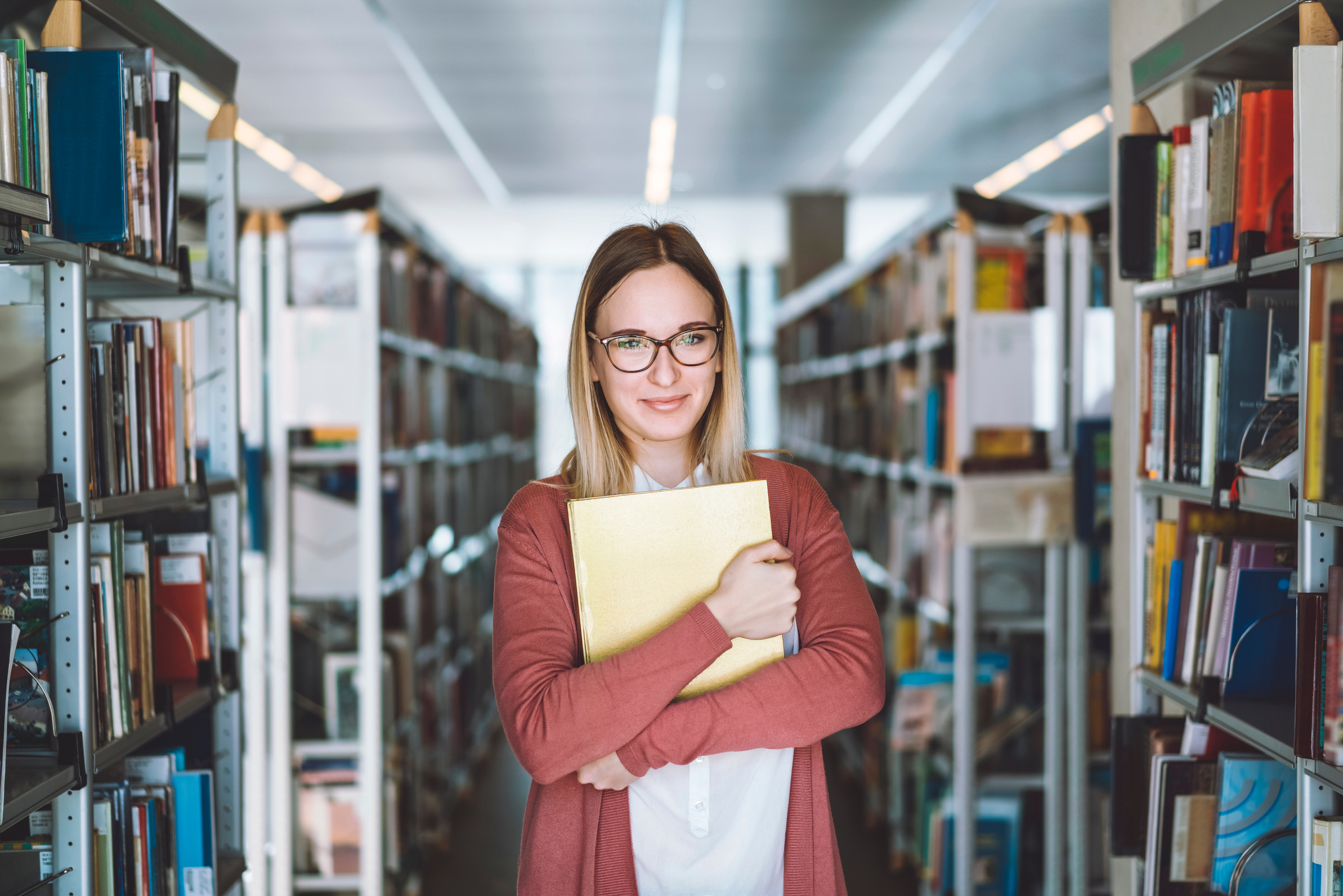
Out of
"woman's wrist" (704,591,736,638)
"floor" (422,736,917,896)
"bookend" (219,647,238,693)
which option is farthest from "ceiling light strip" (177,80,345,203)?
"woman's wrist" (704,591,736,638)

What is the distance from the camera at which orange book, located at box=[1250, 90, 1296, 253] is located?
5.10ft

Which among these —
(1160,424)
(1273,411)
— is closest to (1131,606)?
(1160,424)

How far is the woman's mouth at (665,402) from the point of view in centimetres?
135

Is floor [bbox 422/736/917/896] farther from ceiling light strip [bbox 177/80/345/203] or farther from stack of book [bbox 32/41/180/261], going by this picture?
ceiling light strip [bbox 177/80/345/203]

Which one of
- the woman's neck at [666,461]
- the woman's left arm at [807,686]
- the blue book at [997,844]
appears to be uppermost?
the woman's neck at [666,461]

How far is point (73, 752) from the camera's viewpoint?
Result: 58.2 inches

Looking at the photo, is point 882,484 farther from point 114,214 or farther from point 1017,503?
point 114,214

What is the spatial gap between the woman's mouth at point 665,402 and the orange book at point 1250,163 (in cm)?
96

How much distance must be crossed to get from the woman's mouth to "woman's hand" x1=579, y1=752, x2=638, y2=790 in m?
0.45

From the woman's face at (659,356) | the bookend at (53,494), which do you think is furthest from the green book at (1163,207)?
the bookend at (53,494)

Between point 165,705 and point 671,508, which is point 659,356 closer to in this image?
point 671,508

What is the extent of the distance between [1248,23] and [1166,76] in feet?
0.91

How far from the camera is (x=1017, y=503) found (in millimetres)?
→ 3006

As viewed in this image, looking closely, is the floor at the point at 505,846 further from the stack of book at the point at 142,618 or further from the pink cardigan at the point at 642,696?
the pink cardigan at the point at 642,696
